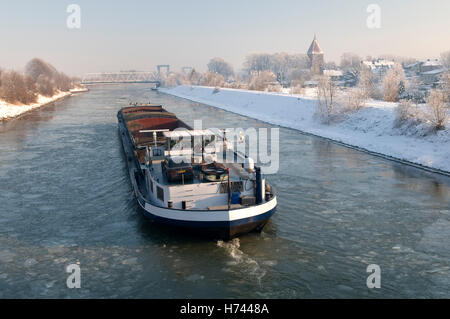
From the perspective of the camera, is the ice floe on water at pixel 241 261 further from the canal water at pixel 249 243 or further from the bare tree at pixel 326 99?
the bare tree at pixel 326 99

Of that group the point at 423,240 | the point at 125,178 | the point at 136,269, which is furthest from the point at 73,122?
the point at 423,240

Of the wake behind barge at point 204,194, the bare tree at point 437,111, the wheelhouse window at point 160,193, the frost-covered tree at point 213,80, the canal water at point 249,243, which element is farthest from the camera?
the frost-covered tree at point 213,80

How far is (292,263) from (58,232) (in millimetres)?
10922

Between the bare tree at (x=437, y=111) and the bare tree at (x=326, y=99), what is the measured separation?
15375 millimetres

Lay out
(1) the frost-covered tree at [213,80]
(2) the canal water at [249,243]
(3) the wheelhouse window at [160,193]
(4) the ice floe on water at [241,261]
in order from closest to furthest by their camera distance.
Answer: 1. (2) the canal water at [249,243]
2. (4) the ice floe on water at [241,261]
3. (3) the wheelhouse window at [160,193]
4. (1) the frost-covered tree at [213,80]

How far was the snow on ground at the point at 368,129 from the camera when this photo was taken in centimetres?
3162

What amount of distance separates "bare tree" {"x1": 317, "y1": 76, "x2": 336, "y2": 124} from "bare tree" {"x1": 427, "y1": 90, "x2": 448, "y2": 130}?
605 inches

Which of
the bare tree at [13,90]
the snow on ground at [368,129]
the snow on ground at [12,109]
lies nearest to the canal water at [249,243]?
the snow on ground at [368,129]

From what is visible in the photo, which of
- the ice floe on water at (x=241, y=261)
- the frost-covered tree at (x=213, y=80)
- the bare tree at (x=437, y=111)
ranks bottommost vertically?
the ice floe on water at (x=241, y=261)

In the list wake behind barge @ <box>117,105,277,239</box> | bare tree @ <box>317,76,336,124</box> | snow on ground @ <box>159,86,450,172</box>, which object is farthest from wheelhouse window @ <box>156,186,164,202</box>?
bare tree @ <box>317,76,336,124</box>

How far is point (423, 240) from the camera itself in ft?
53.4

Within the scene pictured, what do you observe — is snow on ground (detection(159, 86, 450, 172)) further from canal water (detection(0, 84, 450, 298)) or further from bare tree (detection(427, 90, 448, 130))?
canal water (detection(0, 84, 450, 298))
